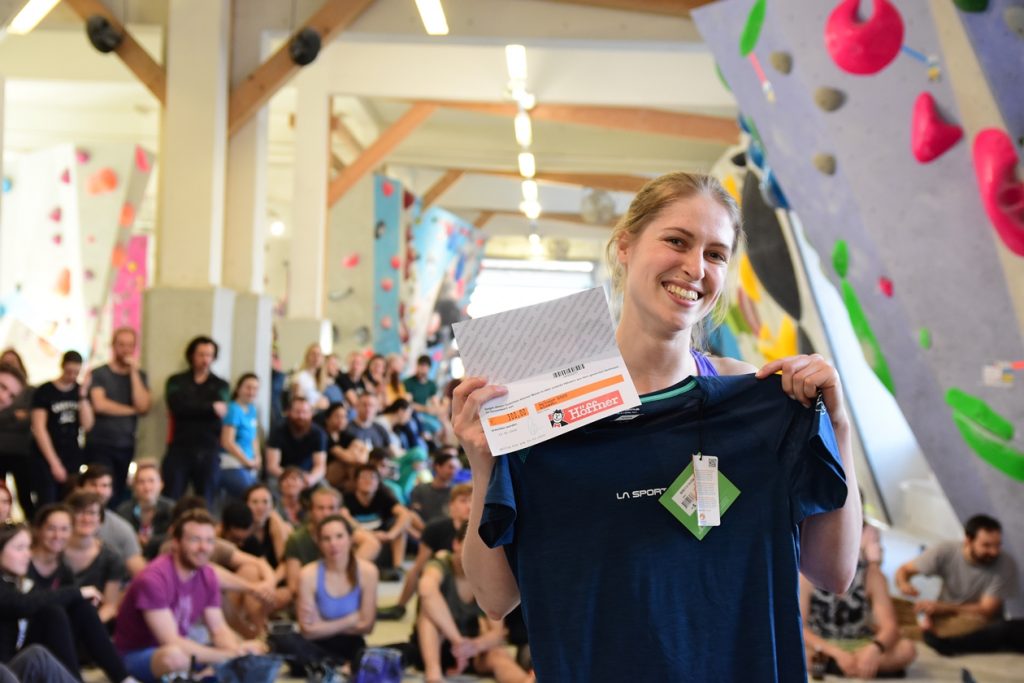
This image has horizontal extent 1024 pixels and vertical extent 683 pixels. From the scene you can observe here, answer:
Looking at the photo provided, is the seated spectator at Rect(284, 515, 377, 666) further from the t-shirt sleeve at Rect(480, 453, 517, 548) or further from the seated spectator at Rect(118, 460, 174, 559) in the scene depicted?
the t-shirt sleeve at Rect(480, 453, 517, 548)

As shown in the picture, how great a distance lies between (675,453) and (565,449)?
0.17 metres

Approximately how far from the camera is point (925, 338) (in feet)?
19.7

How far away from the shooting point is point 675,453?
6.23 ft

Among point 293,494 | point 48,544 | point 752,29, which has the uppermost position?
point 752,29

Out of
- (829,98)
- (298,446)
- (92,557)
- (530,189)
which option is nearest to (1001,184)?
(829,98)

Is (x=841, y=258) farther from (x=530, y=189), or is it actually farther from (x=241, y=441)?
(x=530, y=189)

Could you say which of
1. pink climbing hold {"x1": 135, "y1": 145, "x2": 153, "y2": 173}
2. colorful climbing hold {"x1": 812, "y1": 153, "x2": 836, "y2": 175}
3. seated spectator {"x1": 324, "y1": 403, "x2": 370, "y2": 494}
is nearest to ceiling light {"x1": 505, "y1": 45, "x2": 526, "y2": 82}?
seated spectator {"x1": 324, "y1": 403, "x2": 370, "y2": 494}

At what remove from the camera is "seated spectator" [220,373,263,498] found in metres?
8.38

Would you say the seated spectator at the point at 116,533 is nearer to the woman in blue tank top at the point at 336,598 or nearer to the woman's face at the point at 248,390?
the woman in blue tank top at the point at 336,598

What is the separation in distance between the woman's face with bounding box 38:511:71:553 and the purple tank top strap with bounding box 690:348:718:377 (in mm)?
3845

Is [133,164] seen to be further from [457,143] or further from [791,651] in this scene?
[791,651]

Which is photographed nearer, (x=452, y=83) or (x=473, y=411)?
(x=473, y=411)

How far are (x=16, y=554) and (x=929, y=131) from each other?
414 cm

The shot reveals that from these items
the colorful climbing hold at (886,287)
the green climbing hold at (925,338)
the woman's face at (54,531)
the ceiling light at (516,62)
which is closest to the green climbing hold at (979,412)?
the green climbing hold at (925,338)
